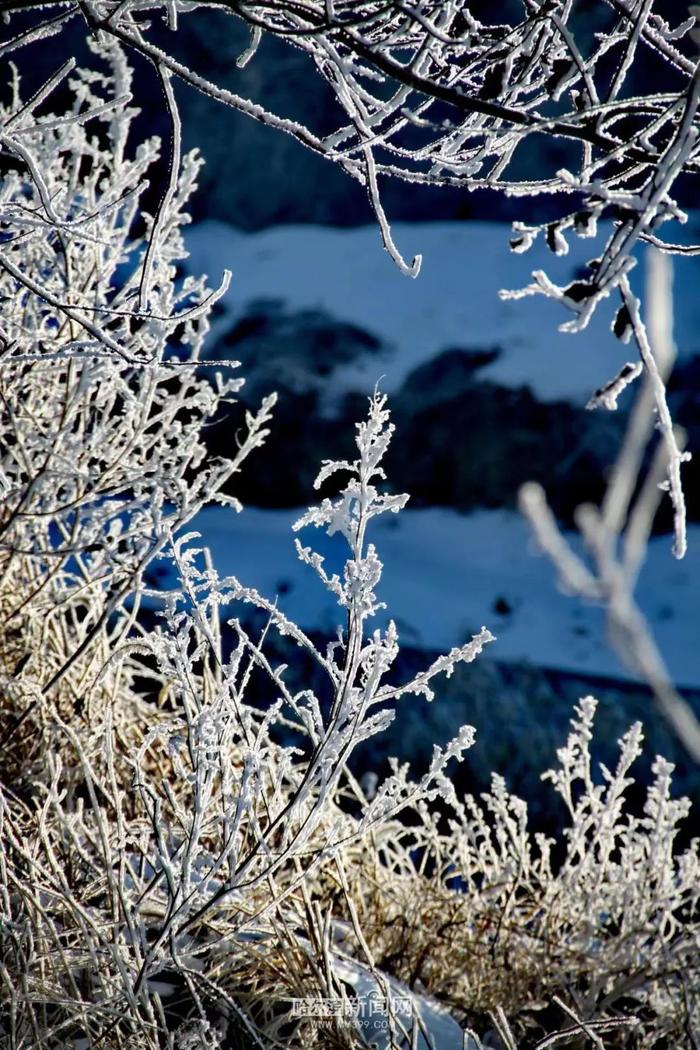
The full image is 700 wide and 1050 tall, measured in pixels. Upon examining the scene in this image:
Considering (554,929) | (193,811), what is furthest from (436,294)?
(193,811)

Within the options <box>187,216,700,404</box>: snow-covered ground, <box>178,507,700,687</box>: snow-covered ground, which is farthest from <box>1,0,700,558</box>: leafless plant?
<box>187,216,700,404</box>: snow-covered ground

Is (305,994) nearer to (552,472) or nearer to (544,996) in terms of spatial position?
(544,996)

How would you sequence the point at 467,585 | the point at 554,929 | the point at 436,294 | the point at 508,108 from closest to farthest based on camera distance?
the point at 508,108 → the point at 554,929 → the point at 467,585 → the point at 436,294

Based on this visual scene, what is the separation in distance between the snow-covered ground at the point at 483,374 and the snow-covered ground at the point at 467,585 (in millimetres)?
12

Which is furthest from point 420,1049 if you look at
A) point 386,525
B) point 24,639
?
point 386,525

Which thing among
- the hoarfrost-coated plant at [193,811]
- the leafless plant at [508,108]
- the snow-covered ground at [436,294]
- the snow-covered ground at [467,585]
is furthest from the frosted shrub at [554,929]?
the snow-covered ground at [436,294]

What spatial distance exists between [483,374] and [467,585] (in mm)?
1844

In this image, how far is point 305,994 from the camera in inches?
72.6

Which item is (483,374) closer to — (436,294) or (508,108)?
(436,294)

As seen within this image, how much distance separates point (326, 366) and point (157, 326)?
20.8ft

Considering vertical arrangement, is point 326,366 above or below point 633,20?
above

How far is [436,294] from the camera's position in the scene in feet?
29.8

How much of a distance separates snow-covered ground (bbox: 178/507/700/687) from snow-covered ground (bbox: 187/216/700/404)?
126 centimetres

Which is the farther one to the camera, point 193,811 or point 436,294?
point 436,294
